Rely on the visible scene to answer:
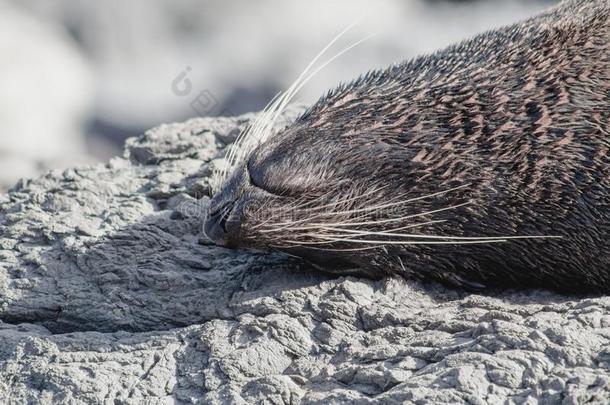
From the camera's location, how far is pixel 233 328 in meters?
4.94

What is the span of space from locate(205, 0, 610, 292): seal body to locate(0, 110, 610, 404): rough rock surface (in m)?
0.16

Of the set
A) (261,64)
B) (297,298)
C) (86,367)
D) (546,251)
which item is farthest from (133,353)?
(261,64)

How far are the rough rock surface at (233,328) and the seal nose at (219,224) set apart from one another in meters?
0.25

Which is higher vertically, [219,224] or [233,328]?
[219,224]

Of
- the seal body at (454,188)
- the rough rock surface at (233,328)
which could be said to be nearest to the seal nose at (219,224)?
the seal body at (454,188)

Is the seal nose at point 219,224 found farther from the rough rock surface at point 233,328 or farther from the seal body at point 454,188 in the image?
the rough rock surface at point 233,328

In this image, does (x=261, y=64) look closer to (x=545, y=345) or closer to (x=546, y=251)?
(x=546, y=251)

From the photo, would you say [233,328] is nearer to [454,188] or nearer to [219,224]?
[219,224]

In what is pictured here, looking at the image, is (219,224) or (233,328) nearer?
(233,328)

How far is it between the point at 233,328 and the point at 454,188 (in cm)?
141

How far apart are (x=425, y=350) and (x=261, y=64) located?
28.3ft

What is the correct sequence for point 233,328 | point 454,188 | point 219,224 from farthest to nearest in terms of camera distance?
point 219,224, point 454,188, point 233,328

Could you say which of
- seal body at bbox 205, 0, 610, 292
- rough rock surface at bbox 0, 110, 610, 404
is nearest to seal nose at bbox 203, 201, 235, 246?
seal body at bbox 205, 0, 610, 292

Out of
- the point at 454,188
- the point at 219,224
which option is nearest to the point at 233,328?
the point at 219,224
